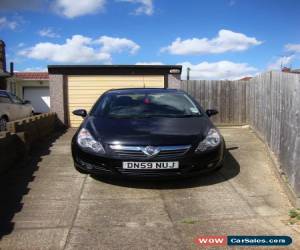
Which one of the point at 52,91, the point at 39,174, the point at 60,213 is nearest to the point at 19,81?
the point at 52,91

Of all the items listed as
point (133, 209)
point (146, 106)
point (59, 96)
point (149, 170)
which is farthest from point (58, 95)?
point (133, 209)

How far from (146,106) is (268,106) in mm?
3056

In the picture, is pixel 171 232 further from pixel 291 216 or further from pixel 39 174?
pixel 39 174

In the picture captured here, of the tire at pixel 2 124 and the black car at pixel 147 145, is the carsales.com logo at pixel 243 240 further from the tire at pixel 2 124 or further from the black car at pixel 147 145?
the tire at pixel 2 124

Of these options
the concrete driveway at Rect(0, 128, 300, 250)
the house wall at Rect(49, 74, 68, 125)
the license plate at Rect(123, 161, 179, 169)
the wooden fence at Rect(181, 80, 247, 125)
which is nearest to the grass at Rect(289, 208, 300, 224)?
the concrete driveway at Rect(0, 128, 300, 250)

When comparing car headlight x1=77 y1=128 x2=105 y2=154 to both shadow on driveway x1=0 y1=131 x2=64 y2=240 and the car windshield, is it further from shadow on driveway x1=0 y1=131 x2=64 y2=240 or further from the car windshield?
shadow on driveway x1=0 y1=131 x2=64 y2=240

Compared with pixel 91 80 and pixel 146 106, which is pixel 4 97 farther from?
pixel 146 106

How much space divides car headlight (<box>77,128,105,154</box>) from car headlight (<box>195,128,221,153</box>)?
1317mm

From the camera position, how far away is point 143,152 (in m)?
5.47

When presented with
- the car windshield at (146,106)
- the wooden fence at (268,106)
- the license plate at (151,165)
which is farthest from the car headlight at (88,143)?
the wooden fence at (268,106)

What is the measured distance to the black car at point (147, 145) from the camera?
17.9 ft

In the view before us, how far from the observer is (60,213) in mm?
4801

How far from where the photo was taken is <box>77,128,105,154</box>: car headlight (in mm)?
5625

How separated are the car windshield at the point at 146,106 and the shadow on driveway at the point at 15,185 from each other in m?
1.48
